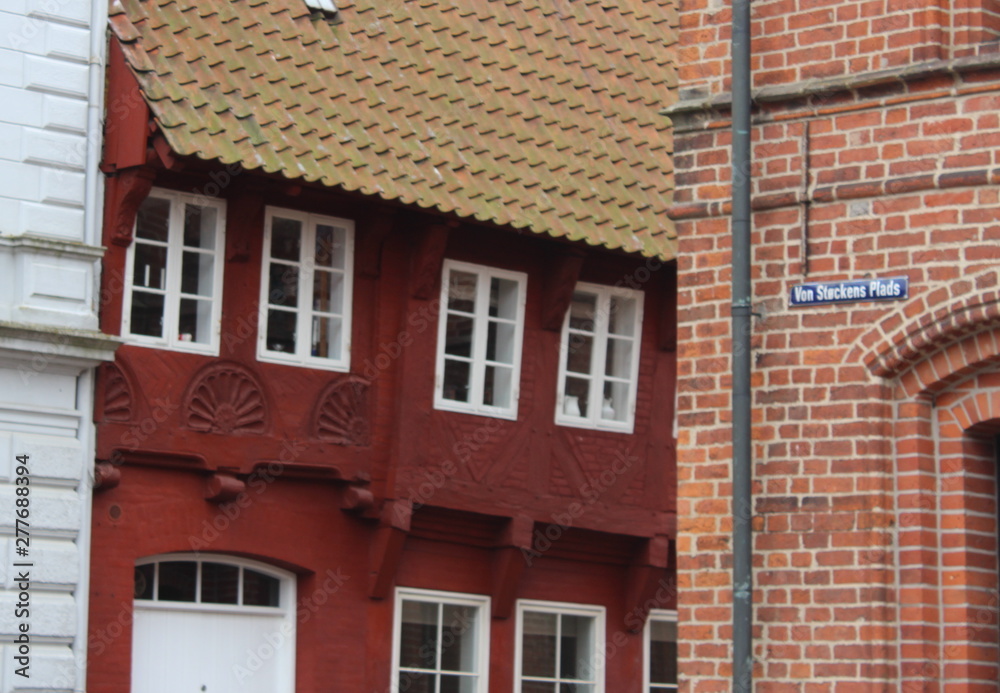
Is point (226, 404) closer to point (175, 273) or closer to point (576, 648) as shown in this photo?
point (175, 273)

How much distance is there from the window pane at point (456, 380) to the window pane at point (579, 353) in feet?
4.31

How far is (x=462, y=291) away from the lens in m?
19.3

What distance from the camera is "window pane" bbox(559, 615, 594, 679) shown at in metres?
20.2

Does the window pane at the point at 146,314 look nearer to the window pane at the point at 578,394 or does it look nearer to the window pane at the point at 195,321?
the window pane at the point at 195,321

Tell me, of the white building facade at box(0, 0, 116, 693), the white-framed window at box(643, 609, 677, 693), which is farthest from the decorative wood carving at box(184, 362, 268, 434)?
the white-framed window at box(643, 609, 677, 693)

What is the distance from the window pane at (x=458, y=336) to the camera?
1914cm

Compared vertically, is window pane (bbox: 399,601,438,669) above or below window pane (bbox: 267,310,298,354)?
below

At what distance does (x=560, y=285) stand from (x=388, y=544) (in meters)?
3.17

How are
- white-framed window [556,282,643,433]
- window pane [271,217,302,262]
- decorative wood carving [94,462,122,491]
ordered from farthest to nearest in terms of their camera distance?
white-framed window [556,282,643,433], window pane [271,217,302,262], decorative wood carving [94,462,122,491]

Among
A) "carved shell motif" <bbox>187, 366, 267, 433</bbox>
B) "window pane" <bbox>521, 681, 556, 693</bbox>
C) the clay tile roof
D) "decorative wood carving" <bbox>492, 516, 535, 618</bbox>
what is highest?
the clay tile roof

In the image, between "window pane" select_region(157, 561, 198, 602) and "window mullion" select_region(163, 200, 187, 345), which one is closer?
"window mullion" select_region(163, 200, 187, 345)

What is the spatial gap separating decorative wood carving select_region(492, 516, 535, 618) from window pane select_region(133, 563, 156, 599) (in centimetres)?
357

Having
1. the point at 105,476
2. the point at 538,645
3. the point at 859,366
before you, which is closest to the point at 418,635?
the point at 538,645

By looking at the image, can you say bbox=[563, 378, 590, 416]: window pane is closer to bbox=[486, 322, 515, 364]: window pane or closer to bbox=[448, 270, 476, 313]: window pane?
→ bbox=[486, 322, 515, 364]: window pane
